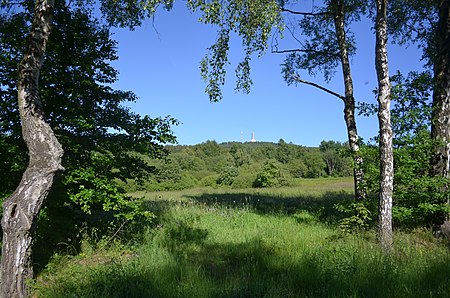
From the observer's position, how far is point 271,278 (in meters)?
4.71

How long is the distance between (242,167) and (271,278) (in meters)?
72.2

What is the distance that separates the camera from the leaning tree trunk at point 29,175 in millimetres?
4457

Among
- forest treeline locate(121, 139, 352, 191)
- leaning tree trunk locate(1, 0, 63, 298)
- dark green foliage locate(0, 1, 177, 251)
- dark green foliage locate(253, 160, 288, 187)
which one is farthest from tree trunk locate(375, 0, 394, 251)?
dark green foliage locate(253, 160, 288, 187)

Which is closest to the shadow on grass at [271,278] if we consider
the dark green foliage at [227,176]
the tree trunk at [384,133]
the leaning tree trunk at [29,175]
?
the leaning tree trunk at [29,175]

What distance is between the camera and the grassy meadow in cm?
435

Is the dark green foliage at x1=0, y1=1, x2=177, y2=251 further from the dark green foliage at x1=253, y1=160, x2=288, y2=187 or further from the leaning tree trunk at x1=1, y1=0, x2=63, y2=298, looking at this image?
the dark green foliage at x1=253, y1=160, x2=288, y2=187

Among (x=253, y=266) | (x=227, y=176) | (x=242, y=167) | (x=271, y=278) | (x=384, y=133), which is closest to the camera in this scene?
(x=271, y=278)

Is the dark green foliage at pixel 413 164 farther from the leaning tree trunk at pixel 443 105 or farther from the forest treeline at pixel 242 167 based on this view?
the forest treeline at pixel 242 167

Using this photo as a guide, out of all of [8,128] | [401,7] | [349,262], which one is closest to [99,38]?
[8,128]

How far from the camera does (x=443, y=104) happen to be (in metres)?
7.72

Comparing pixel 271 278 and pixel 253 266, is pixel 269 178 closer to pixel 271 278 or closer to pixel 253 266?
pixel 253 266

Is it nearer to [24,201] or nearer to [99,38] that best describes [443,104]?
[99,38]

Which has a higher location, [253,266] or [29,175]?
[29,175]

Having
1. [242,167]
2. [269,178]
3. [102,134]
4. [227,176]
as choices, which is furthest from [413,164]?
[242,167]
